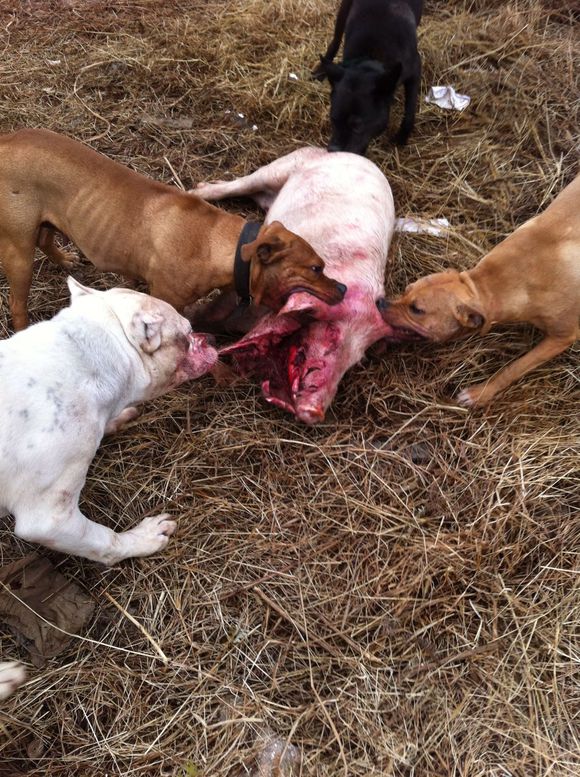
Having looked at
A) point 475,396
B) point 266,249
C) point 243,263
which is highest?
point 266,249

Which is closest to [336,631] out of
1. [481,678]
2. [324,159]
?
[481,678]

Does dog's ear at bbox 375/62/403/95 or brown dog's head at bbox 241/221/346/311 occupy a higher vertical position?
dog's ear at bbox 375/62/403/95

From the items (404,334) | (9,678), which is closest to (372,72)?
(404,334)

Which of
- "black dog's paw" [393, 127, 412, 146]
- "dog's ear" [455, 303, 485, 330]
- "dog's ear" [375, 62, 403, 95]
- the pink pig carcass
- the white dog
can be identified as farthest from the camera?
"black dog's paw" [393, 127, 412, 146]

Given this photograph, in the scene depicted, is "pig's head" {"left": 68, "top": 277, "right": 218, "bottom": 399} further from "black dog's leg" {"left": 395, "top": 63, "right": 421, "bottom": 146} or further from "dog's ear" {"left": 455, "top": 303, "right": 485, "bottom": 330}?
"black dog's leg" {"left": 395, "top": 63, "right": 421, "bottom": 146}

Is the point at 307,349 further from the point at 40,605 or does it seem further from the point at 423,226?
the point at 40,605

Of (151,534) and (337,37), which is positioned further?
(337,37)

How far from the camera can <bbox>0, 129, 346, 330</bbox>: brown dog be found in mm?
4203

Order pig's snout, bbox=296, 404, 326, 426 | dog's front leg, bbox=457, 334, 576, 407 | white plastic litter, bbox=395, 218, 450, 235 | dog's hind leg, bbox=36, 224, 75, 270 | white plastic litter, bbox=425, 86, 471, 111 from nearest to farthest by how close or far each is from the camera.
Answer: pig's snout, bbox=296, 404, 326, 426
dog's front leg, bbox=457, 334, 576, 407
dog's hind leg, bbox=36, 224, 75, 270
white plastic litter, bbox=395, 218, 450, 235
white plastic litter, bbox=425, 86, 471, 111

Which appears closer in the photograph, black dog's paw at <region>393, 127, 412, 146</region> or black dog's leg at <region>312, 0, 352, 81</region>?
black dog's paw at <region>393, 127, 412, 146</region>

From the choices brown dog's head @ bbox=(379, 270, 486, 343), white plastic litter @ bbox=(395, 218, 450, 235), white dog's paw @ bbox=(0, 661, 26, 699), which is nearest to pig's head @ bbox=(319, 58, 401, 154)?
white plastic litter @ bbox=(395, 218, 450, 235)

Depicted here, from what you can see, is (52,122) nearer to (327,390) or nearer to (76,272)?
(76,272)

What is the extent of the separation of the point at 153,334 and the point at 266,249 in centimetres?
100

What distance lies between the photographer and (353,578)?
3.60 m
